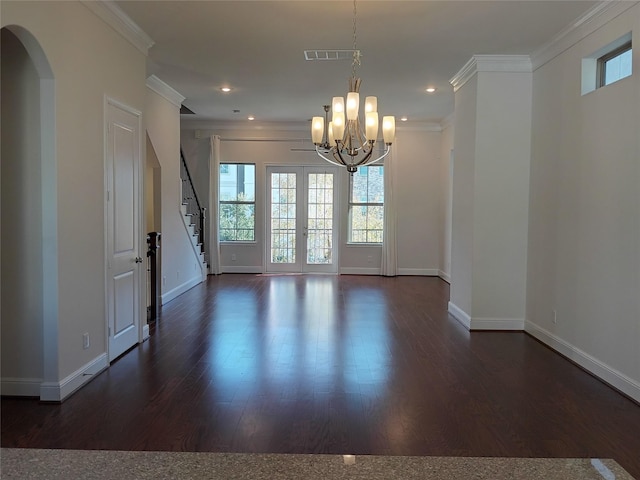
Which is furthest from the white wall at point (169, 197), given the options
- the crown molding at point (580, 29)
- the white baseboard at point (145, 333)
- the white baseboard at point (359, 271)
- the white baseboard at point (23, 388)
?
the crown molding at point (580, 29)

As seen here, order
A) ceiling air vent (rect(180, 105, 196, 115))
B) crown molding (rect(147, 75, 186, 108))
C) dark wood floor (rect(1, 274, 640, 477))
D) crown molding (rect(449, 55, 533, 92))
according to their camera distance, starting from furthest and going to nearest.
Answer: ceiling air vent (rect(180, 105, 196, 115)) < crown molding (rect(147, 75, 186, 108)) < crown molding (rect(449, 55, 533, 92)) < dark wood floor (rect(1, 274, 640, 477))

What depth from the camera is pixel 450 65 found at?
566cm

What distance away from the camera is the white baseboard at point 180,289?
6.85 metres

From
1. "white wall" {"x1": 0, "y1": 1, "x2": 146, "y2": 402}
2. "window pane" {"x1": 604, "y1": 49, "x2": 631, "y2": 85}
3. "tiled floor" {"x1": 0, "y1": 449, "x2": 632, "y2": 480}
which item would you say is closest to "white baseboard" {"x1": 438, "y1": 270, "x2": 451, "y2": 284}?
"window pane" {"x1": 604, "y1": 49, "x2": 631, "y2": 85}

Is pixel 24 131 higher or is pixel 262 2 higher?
pixel 262 2

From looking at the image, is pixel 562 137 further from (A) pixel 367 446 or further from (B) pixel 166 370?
(B) pixel 166 370

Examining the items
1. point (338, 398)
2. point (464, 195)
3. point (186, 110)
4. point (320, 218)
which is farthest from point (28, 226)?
point (320, 218)

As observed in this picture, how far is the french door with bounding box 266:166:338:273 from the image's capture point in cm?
1008

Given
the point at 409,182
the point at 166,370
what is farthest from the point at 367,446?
the point at 409,182

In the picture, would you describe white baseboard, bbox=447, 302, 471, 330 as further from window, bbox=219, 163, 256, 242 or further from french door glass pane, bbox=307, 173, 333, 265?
window, bbox=219, 163, 256, 242

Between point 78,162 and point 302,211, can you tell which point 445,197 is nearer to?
point 302,211

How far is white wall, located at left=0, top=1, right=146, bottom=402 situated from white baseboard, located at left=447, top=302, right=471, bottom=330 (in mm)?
3857

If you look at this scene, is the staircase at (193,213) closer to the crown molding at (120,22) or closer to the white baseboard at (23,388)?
the crown molding at (120,22)

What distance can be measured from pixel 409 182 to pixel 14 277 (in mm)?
7847
